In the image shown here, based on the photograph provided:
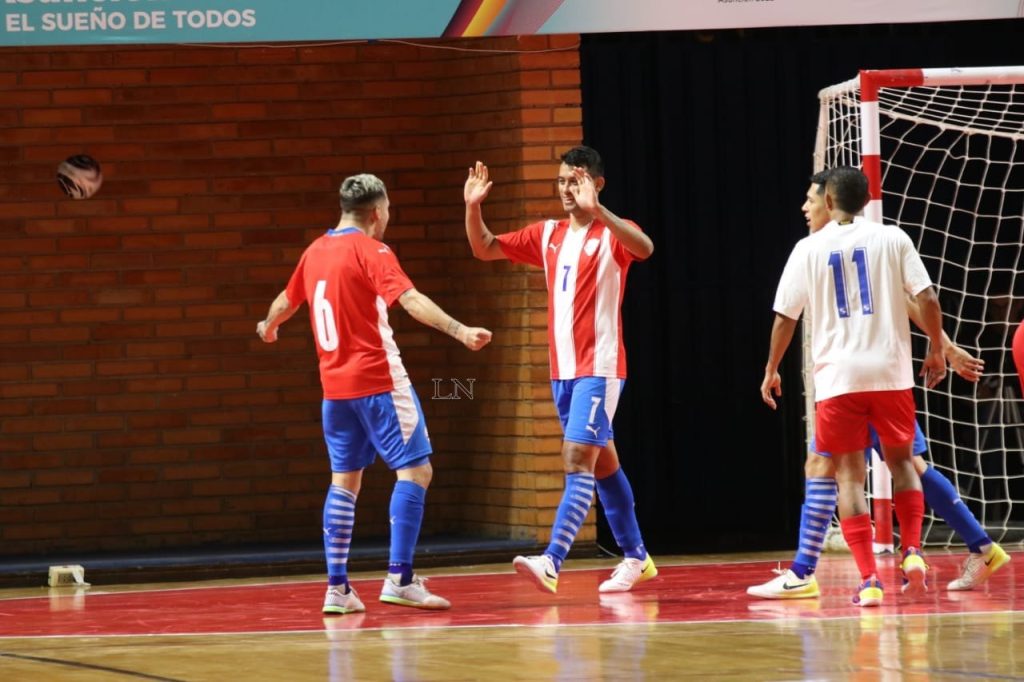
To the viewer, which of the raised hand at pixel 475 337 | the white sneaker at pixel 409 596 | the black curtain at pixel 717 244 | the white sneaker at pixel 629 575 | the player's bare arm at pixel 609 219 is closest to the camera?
the raised hand at pixel 475 337

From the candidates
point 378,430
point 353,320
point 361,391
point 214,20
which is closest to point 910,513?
point 378,430

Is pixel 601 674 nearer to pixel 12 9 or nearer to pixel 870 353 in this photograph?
pixel 870 353

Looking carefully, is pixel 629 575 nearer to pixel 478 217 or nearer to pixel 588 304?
pixel 588 304

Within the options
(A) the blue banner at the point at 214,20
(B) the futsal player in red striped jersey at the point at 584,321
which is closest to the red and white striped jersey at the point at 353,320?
(B) the futsal player in red striped jersey at the point at 584,321

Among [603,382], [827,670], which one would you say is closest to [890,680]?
[827,670]

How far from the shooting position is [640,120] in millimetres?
11703

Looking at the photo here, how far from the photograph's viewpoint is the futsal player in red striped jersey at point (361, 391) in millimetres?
8578

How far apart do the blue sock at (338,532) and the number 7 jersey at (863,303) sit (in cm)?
222

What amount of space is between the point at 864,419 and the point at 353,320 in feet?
7.70

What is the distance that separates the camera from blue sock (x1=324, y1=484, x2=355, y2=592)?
28.3ft

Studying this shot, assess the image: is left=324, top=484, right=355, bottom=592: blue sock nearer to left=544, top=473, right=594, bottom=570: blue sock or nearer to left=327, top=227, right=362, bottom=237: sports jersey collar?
left=544, top=473, right=594, bottom=570: blue sock

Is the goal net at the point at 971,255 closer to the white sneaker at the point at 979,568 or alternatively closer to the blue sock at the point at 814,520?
the white sneaker at the point at 979,568

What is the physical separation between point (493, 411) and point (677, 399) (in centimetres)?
117

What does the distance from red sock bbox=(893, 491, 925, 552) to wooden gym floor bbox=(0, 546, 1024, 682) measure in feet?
0.94
